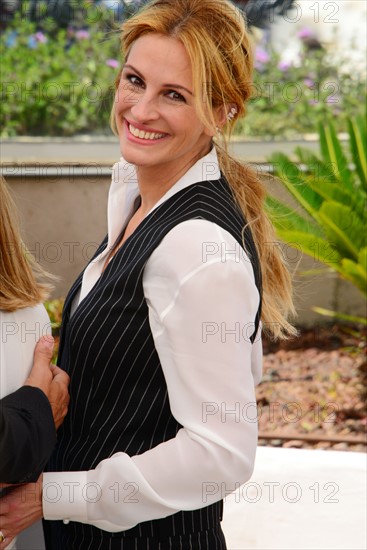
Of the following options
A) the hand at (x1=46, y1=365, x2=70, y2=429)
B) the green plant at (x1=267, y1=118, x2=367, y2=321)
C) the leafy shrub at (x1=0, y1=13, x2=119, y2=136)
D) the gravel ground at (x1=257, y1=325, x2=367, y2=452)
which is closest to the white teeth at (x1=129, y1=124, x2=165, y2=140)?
the hand at (x1=46, y1=365, x2=70, y2=429)

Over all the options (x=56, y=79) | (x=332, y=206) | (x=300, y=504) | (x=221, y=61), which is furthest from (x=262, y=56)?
(x=221, y=61)

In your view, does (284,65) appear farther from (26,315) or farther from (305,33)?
(26,315)

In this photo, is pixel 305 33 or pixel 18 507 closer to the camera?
pixel 18 507

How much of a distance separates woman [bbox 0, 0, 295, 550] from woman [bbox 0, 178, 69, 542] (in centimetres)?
6

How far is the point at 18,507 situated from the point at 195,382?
1.46 feet

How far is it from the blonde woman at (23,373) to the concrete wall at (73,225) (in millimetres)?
3974

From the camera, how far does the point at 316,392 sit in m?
5.04

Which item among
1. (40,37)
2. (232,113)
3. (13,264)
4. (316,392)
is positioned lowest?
(316,392)

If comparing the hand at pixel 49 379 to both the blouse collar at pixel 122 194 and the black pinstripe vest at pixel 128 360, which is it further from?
the blouse collar at pixel 122 194

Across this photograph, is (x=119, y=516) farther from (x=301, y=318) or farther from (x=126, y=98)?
(x=301, y=318)

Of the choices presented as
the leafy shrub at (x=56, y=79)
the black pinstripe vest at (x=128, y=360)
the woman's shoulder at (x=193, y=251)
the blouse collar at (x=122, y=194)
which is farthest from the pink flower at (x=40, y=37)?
the woman's shoulder at (x=193, y=251)

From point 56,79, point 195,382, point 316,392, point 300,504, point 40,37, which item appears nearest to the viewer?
point 195,382

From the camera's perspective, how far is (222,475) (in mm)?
1571

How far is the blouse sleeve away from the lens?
1.52 metres
